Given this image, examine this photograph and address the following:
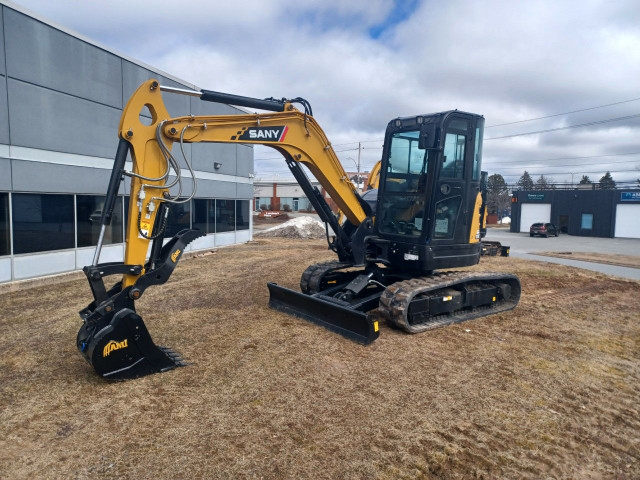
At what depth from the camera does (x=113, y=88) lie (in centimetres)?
1284

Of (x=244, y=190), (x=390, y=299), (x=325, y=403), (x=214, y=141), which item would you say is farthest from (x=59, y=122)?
(x=325, y=403)

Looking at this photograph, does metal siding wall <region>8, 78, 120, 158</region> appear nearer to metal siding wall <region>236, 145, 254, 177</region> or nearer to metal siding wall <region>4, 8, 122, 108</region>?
metal siding wall <region>4, 8, 122, 108</region>

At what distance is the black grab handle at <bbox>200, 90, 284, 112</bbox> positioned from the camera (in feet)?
19.5

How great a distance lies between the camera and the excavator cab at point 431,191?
23.2 feet

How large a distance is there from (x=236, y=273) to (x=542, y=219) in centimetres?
3683

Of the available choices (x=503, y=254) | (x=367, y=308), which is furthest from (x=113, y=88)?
(x=503, y=254)

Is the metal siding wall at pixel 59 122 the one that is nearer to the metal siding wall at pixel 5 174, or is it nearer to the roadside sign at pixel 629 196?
the metal siding wall at pixel 5 174

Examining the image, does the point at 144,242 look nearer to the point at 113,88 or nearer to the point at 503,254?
the point at 113,88

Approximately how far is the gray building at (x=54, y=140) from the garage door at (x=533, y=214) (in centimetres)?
3699

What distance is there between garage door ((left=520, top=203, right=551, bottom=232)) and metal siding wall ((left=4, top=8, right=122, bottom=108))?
3833cm

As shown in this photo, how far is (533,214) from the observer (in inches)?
1650

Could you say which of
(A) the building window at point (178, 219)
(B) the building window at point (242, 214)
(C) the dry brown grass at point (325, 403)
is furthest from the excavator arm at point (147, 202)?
(B) the building window at point (242, 214)

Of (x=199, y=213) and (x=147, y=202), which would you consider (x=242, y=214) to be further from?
(x=147, y=202)

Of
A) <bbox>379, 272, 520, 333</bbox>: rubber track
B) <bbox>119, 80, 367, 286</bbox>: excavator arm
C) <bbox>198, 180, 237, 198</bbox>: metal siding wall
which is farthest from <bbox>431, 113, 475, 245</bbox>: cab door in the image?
<bbox>198, 180, 237, 198</bbox>: metal siding wall
